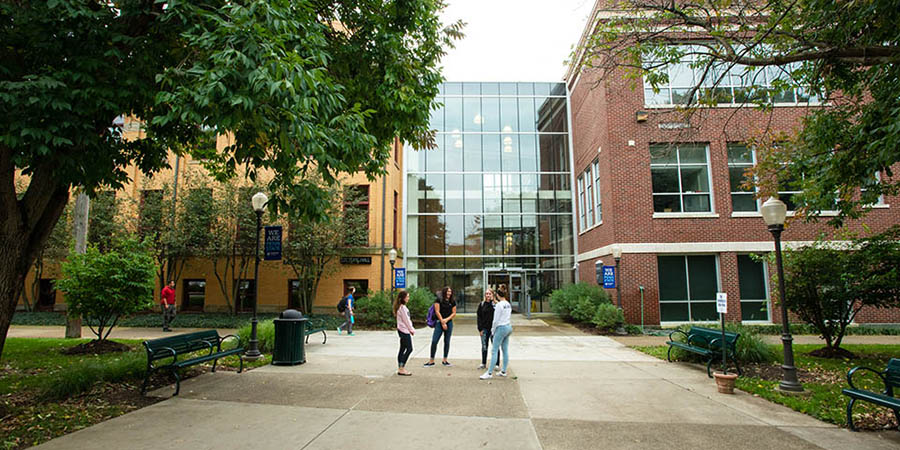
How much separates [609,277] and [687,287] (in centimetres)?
328

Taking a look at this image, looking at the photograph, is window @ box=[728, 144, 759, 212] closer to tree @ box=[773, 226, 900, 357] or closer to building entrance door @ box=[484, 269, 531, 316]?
tree @ box=[773, 226, 900, 357]

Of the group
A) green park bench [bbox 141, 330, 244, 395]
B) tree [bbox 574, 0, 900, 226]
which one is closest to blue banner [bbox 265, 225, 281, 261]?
green park bench [bbox 141, 330, 244, 395]

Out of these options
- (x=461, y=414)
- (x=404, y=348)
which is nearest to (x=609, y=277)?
(x=404, y=348)

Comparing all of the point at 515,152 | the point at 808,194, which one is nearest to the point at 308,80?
the point at 808,194

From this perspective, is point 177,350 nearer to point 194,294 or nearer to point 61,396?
point 61,396

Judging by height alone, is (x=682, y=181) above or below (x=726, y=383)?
above

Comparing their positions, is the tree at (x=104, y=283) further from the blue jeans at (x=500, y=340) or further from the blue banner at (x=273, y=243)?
the blue jeans at (x=500, y=340)

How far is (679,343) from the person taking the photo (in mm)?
10609

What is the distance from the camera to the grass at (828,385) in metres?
6.09

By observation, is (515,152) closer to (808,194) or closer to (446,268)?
(446,268)

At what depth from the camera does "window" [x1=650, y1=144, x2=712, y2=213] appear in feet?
60.5

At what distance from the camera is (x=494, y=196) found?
26172 mm

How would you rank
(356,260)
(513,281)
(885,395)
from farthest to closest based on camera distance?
(513,281) < (356,260) < (885,395)

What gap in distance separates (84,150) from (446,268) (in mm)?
20161
